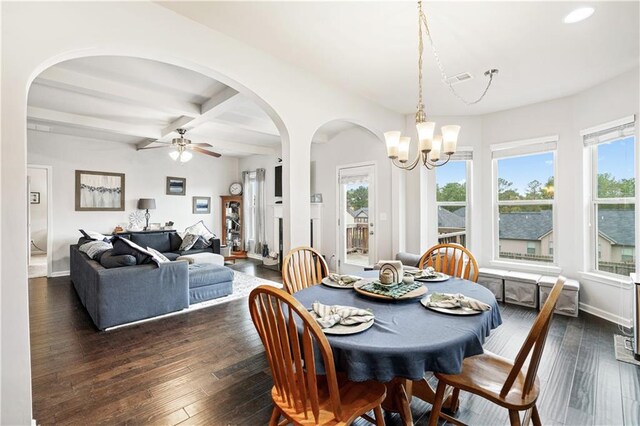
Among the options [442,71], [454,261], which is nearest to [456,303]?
[454,261]

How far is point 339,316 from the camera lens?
144cm

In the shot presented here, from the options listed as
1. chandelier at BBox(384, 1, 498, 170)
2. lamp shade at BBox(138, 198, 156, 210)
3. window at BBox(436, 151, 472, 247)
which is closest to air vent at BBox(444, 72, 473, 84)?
chandelier at BBox(384, 1, 498, 170)

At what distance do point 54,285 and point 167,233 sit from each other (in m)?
2.02

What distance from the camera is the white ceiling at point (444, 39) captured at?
7.17 feet

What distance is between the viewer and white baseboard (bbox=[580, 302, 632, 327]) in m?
3.23

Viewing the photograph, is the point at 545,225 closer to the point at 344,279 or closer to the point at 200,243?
the point at 344,279

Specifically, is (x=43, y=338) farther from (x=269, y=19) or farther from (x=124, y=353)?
(x=269, y=19)

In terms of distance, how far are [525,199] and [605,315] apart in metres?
1.71

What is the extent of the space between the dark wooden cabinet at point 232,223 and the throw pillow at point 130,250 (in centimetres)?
469

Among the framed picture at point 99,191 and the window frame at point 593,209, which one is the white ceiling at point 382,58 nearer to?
the window frame at point 593,209

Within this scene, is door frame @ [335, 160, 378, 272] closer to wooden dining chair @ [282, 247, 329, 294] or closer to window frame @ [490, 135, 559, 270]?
window frame @ [490, 135, 559, 270]

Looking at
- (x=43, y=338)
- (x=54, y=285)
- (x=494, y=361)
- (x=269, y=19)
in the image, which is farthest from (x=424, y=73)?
(x=54, y=285)

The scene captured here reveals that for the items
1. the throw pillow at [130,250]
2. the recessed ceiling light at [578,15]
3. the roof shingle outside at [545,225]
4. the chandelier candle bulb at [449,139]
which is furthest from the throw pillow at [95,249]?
the roof shingle outside at [545,225]

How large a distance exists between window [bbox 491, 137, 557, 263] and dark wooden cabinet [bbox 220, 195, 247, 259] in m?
6.29
